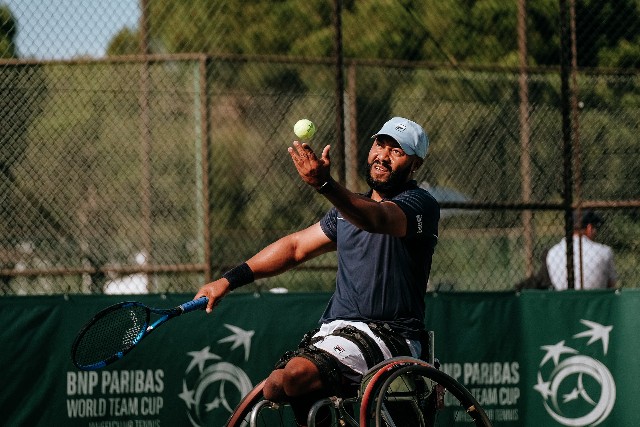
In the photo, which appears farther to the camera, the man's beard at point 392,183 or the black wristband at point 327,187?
the man's beard at point 392,183

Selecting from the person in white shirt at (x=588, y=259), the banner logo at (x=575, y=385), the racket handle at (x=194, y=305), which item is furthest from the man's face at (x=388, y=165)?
the person in white shirt at (x=588, y=259)

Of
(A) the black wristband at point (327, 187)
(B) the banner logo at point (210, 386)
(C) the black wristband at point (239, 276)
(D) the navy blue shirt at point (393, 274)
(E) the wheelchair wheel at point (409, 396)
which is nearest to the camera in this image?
(A) the black wristband at point (327, 187)

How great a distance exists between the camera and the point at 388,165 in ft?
18.4

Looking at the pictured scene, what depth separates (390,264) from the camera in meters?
5.51

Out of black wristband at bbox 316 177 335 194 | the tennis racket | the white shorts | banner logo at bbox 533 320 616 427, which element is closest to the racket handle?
the tennis racket

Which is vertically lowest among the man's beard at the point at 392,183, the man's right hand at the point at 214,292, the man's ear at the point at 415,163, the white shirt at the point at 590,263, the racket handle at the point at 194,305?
the racket handle at the point at 194,305

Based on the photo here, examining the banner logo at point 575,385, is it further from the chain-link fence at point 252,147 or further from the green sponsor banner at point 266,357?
the chain-link fence at point 252,147

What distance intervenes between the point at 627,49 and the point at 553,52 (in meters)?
3.24

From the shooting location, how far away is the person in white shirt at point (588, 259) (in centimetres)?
945

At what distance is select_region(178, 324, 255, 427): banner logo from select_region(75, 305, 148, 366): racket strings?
1.83 m

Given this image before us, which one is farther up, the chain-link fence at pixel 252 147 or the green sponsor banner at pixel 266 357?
the chain-link fence at pixel 252 147

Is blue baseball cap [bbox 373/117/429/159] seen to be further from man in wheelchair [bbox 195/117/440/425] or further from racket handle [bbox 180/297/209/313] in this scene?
racket handle [bbox 180/297/209/313]

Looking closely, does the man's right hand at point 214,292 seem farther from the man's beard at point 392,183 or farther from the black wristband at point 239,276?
the man's beard at point 392,183

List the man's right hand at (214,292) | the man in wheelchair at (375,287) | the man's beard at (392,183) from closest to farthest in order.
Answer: the man in wheelchair at (375,287) < the man's beard at (392,183) < the man's right hand at (214,292)
